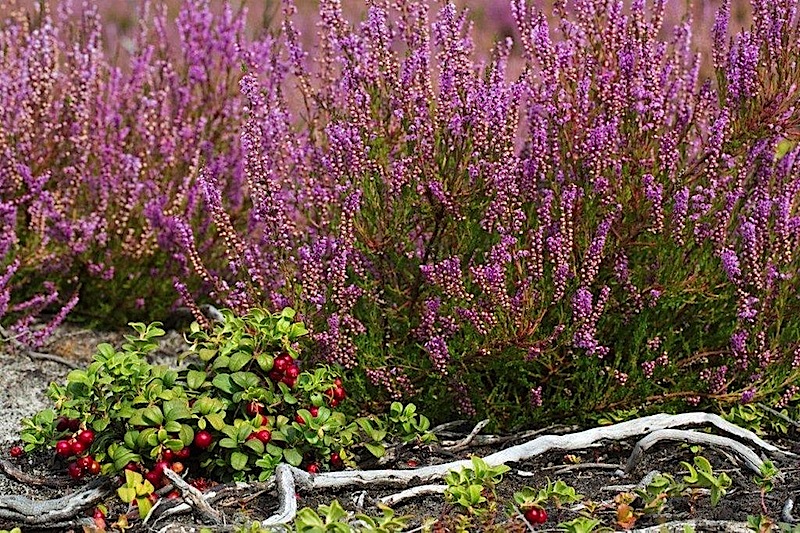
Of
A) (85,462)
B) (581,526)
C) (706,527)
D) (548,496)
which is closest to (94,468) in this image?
(85,462)

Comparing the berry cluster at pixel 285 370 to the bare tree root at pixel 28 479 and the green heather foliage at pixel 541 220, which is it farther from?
the bare tree root at pixel 28 479

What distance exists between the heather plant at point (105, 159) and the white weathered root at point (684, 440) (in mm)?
2024

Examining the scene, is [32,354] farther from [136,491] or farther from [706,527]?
[706,527]

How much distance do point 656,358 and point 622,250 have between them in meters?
0.36

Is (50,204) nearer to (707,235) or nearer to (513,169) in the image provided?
(513,169)

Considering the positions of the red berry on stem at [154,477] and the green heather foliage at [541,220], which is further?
the green heather foliage at [541,220]

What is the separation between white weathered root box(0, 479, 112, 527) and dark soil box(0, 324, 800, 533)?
3 cm

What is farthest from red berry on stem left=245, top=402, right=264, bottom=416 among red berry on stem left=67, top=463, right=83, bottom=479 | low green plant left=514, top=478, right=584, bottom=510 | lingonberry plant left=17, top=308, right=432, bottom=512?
low green plant left=514, top=478, right=584, bottom=510

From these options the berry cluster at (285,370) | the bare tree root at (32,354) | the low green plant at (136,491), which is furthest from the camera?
the bare tree root at (32,354)

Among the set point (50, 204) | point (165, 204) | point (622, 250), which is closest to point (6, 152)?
point (50, 204)

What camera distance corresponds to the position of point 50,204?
423cm

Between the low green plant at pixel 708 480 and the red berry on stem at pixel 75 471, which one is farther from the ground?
the low green plant at pixel 708 480

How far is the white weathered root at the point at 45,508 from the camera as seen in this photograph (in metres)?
2.78

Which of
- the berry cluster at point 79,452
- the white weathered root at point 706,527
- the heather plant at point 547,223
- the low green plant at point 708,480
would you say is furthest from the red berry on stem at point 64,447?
the low green plant at point 708,480
